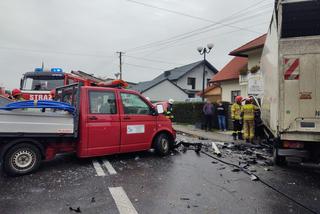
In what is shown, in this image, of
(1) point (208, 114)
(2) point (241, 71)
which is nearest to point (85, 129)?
(1) point (208, 114)

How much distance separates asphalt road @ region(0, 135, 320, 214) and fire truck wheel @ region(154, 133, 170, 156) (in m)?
0.57

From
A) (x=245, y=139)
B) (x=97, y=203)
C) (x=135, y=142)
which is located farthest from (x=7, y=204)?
(x=245, y=139)

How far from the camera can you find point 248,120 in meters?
10.5

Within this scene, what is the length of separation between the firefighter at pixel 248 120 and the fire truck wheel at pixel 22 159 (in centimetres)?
742

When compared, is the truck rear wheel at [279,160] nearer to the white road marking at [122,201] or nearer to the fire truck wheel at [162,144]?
the fire truck wheel at [162,144]

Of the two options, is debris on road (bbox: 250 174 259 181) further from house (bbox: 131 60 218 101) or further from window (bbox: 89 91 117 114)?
house (bbox: 131 60 218 101)

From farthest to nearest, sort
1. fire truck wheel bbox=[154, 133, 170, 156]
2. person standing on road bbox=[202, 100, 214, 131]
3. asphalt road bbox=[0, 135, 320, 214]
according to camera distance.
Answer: person standing on road bbox=[202, 100, 214, 131], fire truck wheel bbox=[154, 133, 170, 156], asphalt road bbox=[0, 135, 320, 214]

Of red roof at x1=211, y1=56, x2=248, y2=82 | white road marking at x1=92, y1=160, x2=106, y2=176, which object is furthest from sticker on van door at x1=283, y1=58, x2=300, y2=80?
red roof at x1=211, y1=56, x2=248, y2=82

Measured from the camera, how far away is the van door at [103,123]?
644 cm

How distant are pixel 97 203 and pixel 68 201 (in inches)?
19.2

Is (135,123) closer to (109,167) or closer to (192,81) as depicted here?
(109,167)

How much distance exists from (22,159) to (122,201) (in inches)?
105

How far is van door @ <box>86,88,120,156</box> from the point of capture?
21.1ft

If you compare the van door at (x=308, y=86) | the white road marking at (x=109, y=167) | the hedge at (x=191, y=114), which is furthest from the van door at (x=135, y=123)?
the hedge at (x=191, y=114)
